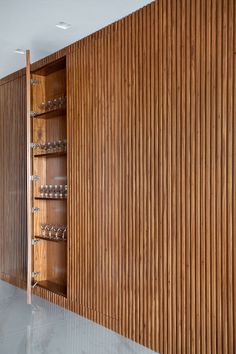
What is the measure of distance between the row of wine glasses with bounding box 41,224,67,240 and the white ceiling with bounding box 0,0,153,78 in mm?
2276

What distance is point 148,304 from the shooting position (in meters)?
3.63

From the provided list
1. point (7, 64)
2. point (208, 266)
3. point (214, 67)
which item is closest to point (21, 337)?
point (208, 266)

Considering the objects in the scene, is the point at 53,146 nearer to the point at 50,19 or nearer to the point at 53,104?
the point at 53,104

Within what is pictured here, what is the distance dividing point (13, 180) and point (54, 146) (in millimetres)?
1450

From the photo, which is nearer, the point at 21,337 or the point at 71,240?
the point at 21,337

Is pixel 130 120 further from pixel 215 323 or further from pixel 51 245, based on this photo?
pixel 51 245

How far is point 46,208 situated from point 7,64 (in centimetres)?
218

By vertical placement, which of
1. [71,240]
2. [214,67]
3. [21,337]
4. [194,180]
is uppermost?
[214,67]

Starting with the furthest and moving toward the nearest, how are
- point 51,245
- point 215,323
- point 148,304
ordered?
point 51,245
point 148,304
point 215,323

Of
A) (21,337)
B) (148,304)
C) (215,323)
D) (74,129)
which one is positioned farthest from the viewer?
(74,129)

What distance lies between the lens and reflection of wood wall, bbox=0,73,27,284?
5973mm

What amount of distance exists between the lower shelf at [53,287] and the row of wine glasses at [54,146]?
178cm

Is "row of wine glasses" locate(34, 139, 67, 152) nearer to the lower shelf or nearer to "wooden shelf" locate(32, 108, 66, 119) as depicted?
"wooden shelf" locate(32, 108, 66, 119)

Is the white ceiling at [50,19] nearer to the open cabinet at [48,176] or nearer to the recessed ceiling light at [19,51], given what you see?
the recessed ceiling light at [19,51]
